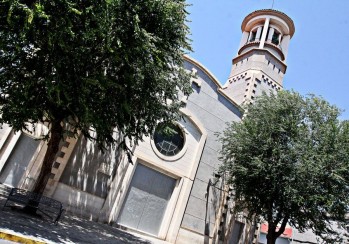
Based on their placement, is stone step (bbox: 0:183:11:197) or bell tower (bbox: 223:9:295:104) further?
bell tower (bbox: 223:9:295:104)

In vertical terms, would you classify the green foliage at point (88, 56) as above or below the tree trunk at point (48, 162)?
above

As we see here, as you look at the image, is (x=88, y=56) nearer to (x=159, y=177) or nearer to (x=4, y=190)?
(x=4, y=190)

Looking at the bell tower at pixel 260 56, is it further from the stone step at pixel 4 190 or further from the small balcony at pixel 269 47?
the stone step at pixel 4 190

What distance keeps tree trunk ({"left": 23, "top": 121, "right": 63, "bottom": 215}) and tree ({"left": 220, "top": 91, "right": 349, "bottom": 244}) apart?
28.2 feet

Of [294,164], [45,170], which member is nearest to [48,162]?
[45,170]

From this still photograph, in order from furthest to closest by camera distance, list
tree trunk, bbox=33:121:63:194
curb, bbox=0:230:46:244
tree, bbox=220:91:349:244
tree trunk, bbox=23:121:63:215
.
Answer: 1. tree, bbox=220:91:349:244
2. tree trunk, bbox=33:121:63:194
3. tree trunk, bbox=23:121:63:215
4. curb, bbox=0:230:46:244

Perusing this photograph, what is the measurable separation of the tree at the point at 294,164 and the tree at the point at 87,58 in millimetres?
6351

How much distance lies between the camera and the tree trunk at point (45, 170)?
29.1 ft

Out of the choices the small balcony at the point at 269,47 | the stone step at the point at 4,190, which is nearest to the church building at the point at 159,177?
the stone step at the point at 4,190

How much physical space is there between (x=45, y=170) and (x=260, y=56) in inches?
785

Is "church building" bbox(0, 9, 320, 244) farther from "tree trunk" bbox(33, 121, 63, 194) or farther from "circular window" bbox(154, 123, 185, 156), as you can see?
"tree trunk" bbox(33, 121, 63, 194)

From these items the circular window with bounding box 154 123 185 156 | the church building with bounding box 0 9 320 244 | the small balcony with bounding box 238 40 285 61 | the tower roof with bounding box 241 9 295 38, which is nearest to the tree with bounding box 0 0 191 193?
the church building with bounding box 0 9 320 244

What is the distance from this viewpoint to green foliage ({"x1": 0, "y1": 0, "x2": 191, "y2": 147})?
265 inches

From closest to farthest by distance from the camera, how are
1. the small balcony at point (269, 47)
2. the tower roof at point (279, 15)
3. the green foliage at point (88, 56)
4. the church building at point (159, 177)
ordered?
the green foliage at point (88, 56), the church building at point (159, 177), the small balcony at point (269, 47), the tower roof at point (279, 15)
